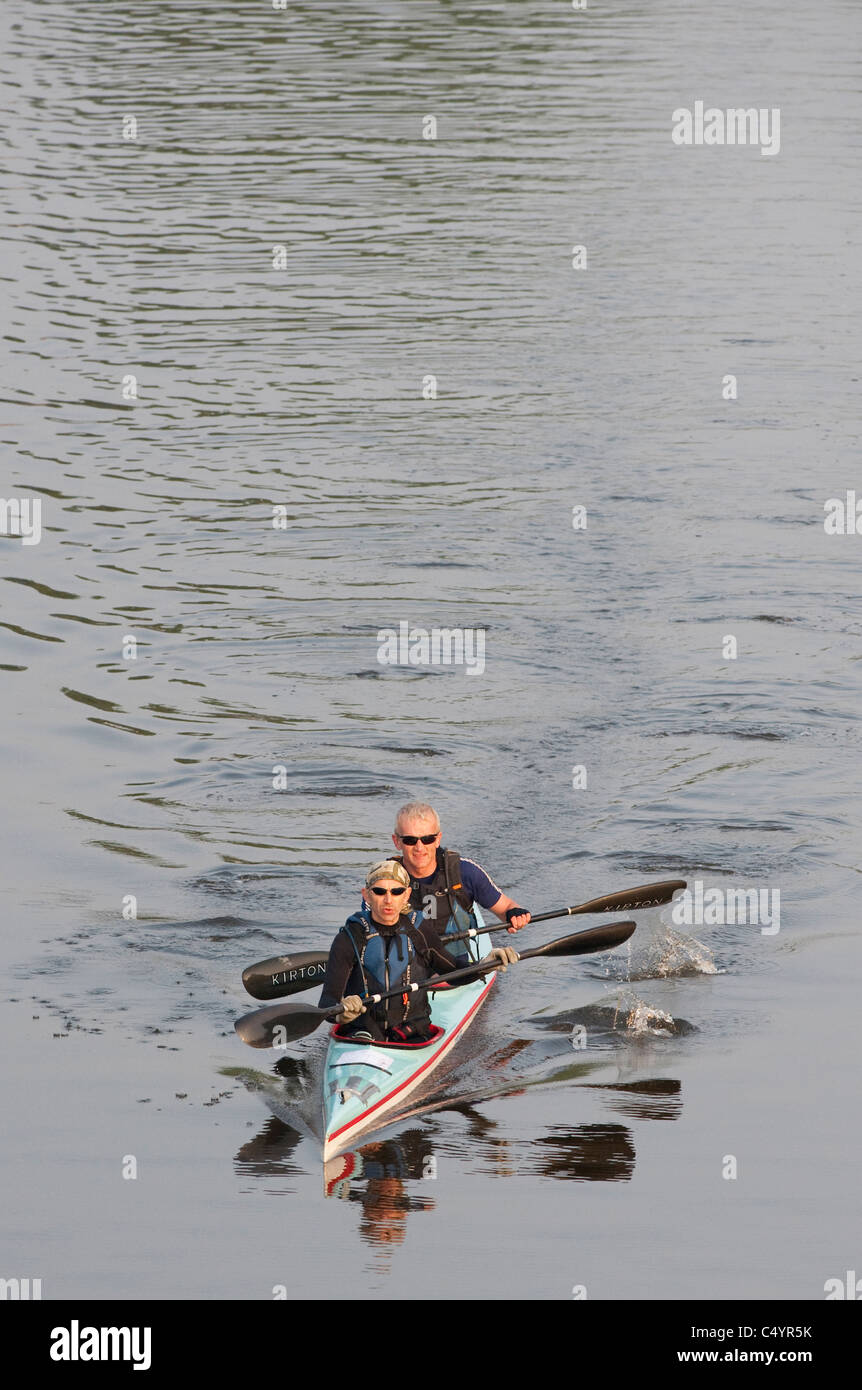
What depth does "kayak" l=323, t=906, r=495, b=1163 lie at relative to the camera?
11250 mm

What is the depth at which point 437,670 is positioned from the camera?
756 inches

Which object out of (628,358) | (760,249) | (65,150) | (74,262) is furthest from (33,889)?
(65,150)

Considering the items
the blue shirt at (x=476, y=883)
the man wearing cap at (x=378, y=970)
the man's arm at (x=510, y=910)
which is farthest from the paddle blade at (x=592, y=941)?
the man wearing cap at (x=378, y=970)

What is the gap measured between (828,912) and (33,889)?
5994 mm

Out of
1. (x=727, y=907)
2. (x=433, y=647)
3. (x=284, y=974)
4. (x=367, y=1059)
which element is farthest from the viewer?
(x=433, y=647)

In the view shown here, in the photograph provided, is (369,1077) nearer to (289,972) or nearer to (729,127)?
(289,972)

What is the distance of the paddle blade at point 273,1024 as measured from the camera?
12.0 m

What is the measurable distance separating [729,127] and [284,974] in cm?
3510

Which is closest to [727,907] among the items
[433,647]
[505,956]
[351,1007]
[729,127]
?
[505,956]

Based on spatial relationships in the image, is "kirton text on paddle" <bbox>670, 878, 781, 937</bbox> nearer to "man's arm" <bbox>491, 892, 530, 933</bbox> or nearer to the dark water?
the dark water

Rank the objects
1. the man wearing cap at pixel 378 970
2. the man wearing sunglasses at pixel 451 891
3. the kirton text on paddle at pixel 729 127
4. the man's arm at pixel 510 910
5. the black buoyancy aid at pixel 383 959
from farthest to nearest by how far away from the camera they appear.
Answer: the kirton text on paddle at pixel 729 127, the man wearing sunglasses at pixel 451 891, the man's arm at pixel 510 910, the black buoyancy aid at pixel 383 959, the man wearing cap at pixel 378 970

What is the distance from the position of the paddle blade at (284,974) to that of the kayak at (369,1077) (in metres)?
0.58

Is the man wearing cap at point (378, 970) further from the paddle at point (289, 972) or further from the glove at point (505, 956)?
the glove at point (505, 956)

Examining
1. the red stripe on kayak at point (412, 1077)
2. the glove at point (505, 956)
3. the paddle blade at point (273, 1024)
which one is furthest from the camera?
the glove at point (505, 956)
